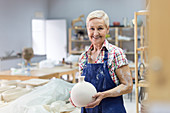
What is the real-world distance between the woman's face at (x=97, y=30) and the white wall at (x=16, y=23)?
657 cm

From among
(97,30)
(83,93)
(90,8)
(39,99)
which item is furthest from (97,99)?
(90,8)

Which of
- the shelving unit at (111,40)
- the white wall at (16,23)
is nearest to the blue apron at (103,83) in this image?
the white wall at (16,23)

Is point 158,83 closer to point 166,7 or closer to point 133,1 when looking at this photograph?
point 166,7

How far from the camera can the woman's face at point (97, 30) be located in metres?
1.51

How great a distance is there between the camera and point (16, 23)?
841 centimetres

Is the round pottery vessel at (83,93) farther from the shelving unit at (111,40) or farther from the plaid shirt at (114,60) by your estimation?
the shelving unit at (111,40)

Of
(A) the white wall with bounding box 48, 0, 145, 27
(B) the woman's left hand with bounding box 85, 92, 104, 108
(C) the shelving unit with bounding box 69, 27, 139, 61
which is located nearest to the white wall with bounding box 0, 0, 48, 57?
(A) the white wall with bounding box 48, 0, 145, 27

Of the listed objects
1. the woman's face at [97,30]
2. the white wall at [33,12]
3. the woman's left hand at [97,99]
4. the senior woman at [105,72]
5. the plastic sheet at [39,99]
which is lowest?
the plastic sheet at [39,99]

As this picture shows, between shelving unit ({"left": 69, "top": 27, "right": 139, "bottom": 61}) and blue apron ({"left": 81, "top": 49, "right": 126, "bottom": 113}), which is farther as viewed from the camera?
shelving unit ({"left": 69, "top": 27, "right": 139, "bottom": 61})

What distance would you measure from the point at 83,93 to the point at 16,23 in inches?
296

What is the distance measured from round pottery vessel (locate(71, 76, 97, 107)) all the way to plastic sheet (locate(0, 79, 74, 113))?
2.40ft

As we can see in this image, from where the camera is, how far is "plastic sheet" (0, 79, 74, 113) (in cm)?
208

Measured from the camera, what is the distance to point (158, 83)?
0.45ft

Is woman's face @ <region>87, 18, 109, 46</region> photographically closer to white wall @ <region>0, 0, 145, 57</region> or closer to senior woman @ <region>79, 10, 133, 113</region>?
senior woman @ <region>79, 10, 133, 113</region>
